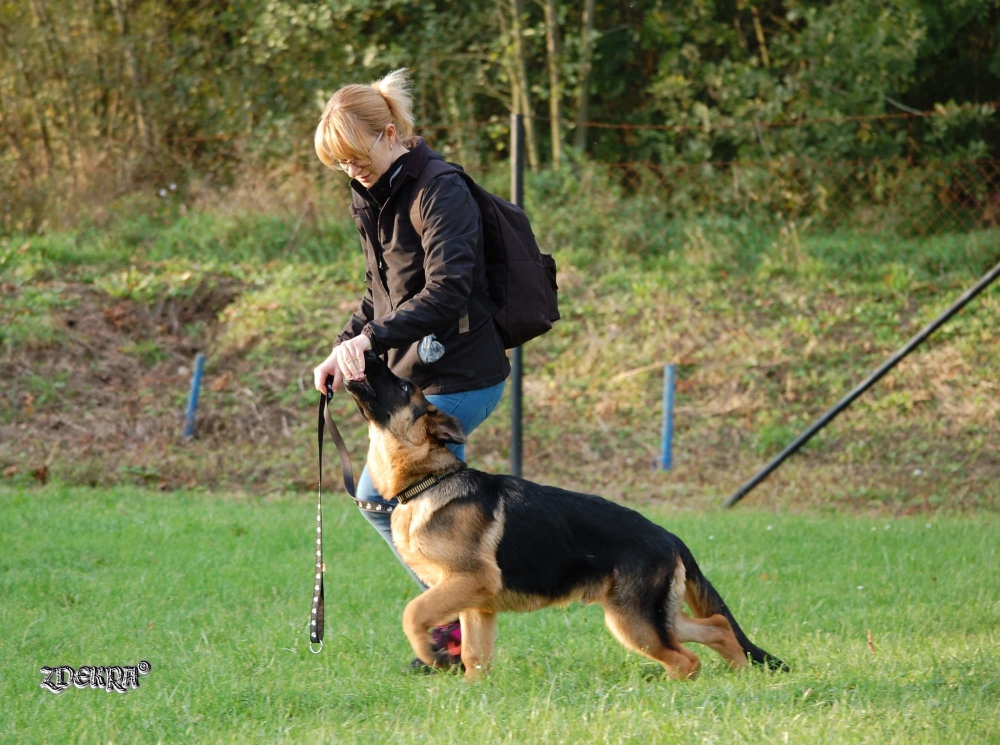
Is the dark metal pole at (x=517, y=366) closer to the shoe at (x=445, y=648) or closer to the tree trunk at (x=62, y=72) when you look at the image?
the shoe at (x=445, y=648)

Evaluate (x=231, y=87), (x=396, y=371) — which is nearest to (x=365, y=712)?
(x=396, y=371)

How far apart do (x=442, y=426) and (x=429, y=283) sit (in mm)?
624

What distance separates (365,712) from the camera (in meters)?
3.79

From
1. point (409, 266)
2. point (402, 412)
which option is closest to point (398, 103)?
point (409, 266)

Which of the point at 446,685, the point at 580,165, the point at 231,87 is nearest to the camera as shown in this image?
the point at 446,685

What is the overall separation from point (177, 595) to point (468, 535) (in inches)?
87.0

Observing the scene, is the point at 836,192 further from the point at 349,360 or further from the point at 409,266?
the point at 349,360

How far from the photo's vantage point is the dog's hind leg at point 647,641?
4152mm

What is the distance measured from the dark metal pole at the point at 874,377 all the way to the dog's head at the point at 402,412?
4.46 meters

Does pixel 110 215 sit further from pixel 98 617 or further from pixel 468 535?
pixel 468 535

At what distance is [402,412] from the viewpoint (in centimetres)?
430

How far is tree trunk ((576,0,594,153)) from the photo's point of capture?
14672mm

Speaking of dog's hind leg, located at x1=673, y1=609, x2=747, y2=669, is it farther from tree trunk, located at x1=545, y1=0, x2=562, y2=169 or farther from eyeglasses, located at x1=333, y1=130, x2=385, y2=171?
tree trunk, located at x1=545, y1=0, x2=562, y2=169

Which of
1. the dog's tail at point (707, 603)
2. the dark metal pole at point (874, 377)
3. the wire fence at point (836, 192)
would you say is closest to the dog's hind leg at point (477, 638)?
the dog's tail at point (707, 603)
